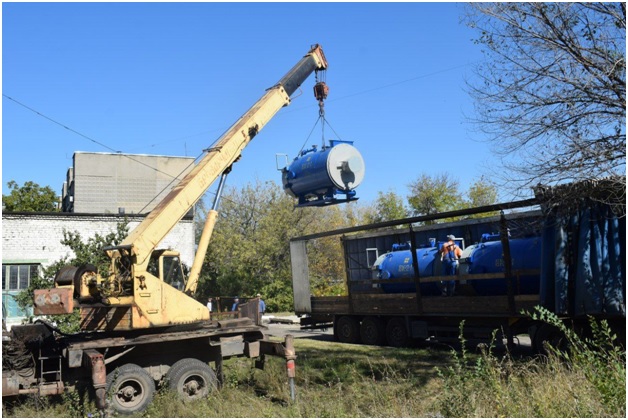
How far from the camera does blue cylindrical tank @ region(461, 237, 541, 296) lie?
1349 cm

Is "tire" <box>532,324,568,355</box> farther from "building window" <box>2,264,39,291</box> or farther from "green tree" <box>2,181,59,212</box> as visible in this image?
"green tree" <box>2,181,59,212</box>

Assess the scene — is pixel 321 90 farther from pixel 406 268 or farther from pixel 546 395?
pixel 546 395

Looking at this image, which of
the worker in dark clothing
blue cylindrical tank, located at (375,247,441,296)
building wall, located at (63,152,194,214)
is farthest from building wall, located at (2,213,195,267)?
the worker in dark clothing

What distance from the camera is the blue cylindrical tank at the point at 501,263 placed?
13492 millimetres

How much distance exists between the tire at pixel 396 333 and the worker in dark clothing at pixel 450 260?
1747 mm

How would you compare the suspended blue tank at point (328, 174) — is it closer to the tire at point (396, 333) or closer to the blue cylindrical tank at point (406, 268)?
the blue cylindrical tank at point (406, 268)

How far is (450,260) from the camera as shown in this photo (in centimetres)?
1569

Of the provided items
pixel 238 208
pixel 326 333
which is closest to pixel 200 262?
pixel 326 333

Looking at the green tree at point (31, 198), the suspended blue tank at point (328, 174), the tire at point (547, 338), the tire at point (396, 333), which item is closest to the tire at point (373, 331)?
the tire at point (396, 333)

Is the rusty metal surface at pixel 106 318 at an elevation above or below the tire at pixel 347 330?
above

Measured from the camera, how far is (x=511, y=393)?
6543 mm

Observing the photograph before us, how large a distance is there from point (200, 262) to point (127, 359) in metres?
2.49

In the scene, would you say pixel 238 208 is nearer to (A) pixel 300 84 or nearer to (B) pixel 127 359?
(A) pixel 300 84

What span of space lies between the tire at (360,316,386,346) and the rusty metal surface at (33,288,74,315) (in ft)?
33.6
